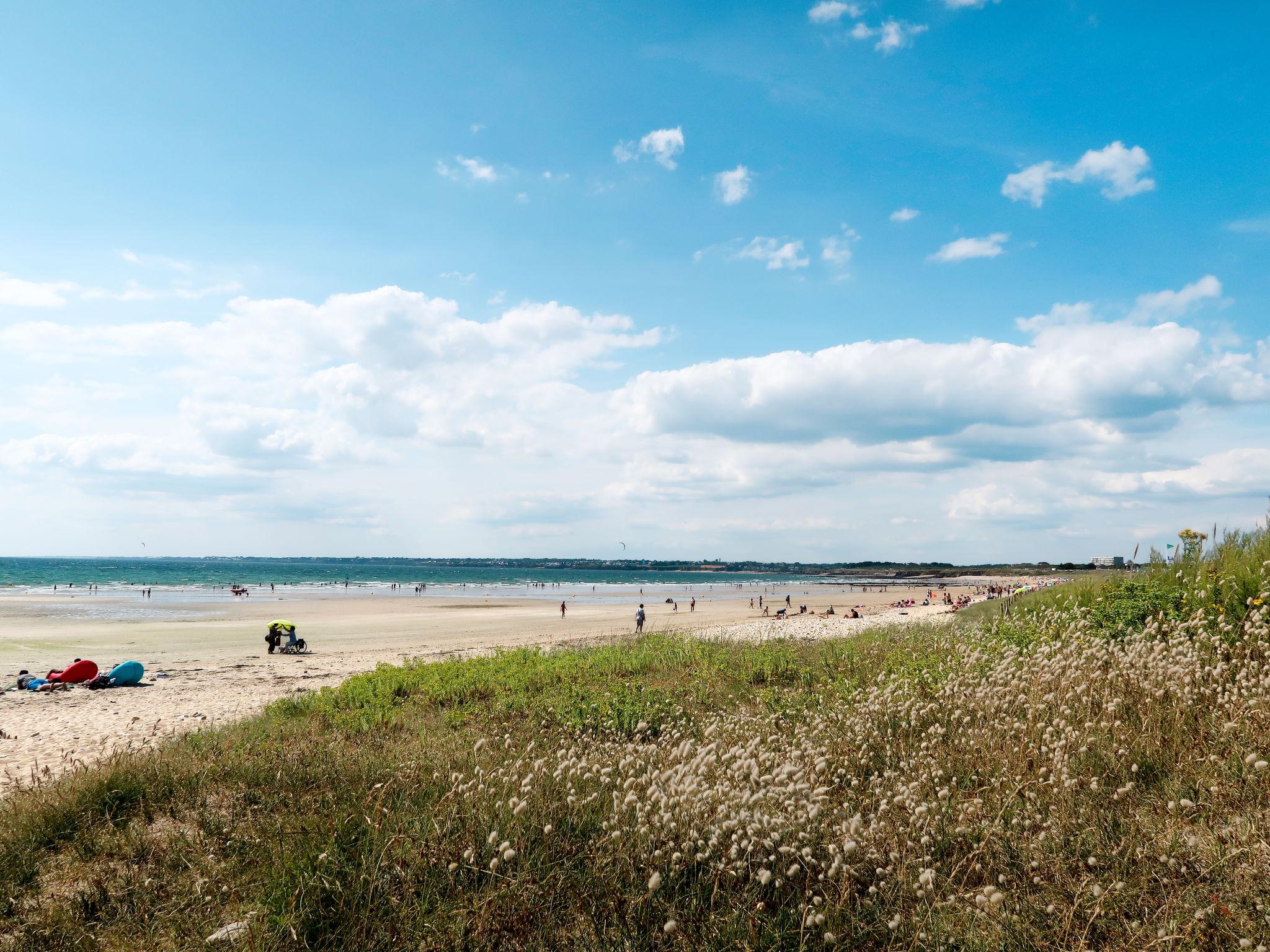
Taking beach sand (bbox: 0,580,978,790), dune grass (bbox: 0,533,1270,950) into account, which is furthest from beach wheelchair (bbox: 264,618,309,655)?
dune grass (bbox: 0,533,1270,950)

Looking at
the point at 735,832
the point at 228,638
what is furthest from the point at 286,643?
the point at 735,832

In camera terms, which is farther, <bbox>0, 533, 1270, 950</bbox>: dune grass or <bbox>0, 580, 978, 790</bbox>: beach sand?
<bbox>0, 580, 978, 790</bbox>: beach sand

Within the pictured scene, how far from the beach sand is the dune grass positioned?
1.94 meters

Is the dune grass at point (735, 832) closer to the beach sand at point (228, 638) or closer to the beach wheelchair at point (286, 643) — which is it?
the beach sand at point (228, 638)

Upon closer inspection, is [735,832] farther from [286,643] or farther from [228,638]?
[228,638]

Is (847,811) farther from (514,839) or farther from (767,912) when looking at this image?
(514,839)

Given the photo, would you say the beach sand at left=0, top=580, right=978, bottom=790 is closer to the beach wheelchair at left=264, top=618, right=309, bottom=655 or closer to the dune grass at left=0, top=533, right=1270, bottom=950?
the beach wheelchair at left=264, top=618, right=309, bottom=655

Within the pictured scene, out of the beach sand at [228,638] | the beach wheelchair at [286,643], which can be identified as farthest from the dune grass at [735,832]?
the beach wheelchair at [286,643]

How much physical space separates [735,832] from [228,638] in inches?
1498

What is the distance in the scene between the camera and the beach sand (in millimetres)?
14828

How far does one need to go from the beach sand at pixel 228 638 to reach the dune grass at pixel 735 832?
6.37 ft

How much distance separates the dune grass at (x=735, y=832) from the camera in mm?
4164

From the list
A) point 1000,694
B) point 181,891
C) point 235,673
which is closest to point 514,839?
point 181,891

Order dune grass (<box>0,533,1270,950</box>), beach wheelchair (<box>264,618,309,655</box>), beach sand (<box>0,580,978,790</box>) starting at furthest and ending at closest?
1. beach wheelchair (<box>264,618,309,655</box>)
2. beach sand (<box>0,580,978,790</box>)
3. dune grass (<box>0,533,1270,950</box>)
